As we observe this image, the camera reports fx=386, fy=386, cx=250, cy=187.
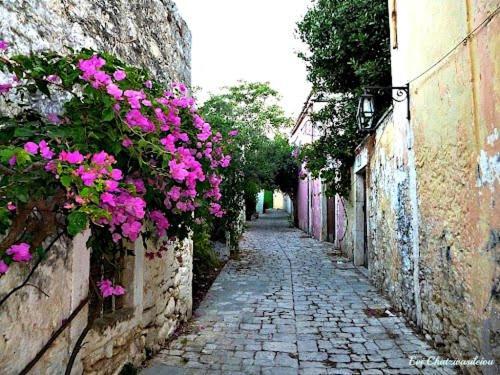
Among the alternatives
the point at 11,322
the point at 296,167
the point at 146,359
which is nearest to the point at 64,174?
the point at 11,322

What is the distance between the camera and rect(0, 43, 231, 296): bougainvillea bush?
1.42m

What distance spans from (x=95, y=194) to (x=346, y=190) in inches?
359

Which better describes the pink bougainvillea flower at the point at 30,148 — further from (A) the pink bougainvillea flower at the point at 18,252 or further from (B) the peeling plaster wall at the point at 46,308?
(B) the peeling plaster wall at the point at 46,308

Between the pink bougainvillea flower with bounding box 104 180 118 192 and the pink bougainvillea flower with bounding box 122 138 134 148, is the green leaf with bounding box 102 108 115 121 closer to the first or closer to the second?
the pink bougainvillea flower with bounding box 122 138 134 148

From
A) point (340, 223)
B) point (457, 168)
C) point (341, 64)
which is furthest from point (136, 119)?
point (340, 223)

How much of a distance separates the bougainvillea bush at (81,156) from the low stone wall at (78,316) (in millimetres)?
303

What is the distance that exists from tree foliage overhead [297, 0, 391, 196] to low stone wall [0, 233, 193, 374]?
15.6ft

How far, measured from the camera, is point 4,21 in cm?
194

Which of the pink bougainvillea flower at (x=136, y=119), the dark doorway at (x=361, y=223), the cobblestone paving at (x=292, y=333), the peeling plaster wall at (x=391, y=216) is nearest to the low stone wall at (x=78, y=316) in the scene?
the cobblestone paving at (x=292, y=333)

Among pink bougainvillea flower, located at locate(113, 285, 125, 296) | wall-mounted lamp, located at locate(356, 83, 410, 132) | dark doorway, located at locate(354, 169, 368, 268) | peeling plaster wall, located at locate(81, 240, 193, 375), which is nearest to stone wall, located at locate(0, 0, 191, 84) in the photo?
→ pink bougainvillea flower, located at locate(113, 285, 125, 296)

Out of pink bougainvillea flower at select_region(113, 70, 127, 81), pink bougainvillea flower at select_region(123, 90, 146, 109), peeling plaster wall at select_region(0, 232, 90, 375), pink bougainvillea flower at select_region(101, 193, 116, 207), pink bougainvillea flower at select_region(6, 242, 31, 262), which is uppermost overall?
pink bougainvillea flower at select_region(113, 70, 127, 81)

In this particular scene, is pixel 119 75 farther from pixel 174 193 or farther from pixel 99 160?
pixel 174 193

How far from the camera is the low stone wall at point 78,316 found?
1.87 m

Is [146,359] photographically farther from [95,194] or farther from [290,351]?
[95,194]
